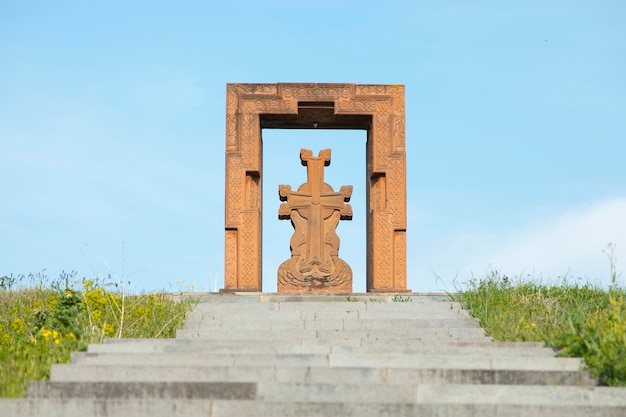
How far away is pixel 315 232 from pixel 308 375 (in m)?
6.65

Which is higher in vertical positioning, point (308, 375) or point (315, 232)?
point (315, 232)

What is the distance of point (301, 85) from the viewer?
13.6 metres

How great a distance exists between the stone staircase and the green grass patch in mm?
212

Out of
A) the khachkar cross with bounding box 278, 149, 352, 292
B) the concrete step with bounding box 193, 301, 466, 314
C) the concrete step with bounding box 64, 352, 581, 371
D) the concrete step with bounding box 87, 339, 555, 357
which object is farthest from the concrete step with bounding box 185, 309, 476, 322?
the khachkar cross with bounding box 278, 149, 352, 292

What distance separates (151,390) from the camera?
6.63 metres

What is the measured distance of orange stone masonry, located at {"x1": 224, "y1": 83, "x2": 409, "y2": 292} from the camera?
13.3 m

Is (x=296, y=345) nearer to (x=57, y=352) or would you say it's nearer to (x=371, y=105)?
(x=57, y=352)

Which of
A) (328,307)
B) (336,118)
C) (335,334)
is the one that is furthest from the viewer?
(336,118)

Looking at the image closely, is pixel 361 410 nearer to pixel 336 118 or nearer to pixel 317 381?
pixel 317 381

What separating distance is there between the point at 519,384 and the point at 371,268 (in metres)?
6.59

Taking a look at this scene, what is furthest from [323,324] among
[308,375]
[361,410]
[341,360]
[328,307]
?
[361,410]

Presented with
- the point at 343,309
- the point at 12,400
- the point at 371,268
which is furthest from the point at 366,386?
the point at 371,268

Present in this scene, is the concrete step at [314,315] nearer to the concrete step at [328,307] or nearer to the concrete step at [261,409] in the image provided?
the concrete step at [328,307]

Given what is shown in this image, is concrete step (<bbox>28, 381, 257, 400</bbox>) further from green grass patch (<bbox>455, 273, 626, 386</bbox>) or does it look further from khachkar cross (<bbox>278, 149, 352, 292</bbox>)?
khachkar cross (<bbox>278, 149, 352, 292</bbox>)
